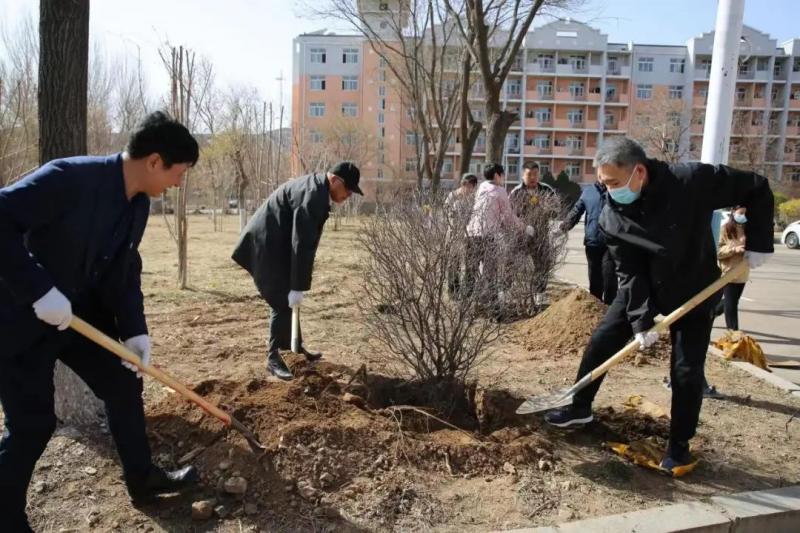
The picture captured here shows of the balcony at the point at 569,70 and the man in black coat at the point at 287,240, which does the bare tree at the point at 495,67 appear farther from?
the balcony at the point at 569,70

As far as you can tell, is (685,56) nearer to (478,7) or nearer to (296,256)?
(478,7)

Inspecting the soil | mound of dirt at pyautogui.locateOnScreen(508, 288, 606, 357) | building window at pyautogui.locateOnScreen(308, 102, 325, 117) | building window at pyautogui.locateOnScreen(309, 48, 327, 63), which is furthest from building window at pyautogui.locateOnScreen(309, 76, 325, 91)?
the soil

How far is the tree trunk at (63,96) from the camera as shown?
303 cm

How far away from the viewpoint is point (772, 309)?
322 inches

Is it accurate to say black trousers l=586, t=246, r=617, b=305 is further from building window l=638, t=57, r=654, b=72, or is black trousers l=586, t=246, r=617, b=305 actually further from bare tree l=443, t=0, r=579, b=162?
building window l=638, t=57, r=654, b=72

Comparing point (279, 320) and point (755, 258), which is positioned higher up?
point (755, 258)

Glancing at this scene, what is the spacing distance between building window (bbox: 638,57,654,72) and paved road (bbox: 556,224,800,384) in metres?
48.0

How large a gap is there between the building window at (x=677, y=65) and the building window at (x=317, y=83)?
108 ft

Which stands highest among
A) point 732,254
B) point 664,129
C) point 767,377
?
point 664,129

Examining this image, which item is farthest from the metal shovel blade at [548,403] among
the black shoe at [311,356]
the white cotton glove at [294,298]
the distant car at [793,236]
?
the distant car at [793,236]

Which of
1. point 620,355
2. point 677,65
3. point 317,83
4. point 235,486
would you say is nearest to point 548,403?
point 620,355

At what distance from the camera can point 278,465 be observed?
2713 mm

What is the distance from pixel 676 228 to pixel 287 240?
8.10 feet

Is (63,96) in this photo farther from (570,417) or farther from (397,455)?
(570,417)
